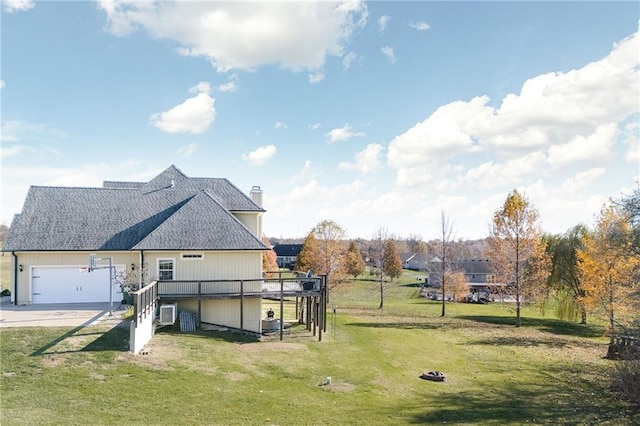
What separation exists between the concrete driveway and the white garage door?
59 centimetres

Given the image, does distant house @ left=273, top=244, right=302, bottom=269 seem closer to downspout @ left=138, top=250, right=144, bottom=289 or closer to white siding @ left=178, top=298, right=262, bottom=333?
white siding @ left=178, top=298, right=262, bottom=333

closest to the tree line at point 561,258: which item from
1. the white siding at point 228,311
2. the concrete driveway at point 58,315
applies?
the white siding at point 228,311

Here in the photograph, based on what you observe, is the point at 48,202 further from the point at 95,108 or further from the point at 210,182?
the point at 210,182

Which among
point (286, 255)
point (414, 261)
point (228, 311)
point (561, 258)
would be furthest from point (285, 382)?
point (414, 261)

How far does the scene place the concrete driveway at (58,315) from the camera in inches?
626

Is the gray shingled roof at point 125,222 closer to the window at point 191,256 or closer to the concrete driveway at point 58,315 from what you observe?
the window at point 191,256

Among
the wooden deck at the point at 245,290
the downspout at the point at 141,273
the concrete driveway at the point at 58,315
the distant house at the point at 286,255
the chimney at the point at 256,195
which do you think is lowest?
the distant house at the point at 286,255

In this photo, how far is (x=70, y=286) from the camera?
67.9 ft

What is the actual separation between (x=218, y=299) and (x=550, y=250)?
27.9 meters

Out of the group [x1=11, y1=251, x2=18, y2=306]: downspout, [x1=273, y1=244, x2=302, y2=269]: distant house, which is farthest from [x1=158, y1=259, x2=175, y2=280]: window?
[x1=273, y1=244, x2=302, y2=269]: distant house

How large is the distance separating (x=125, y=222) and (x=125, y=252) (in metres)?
2.28

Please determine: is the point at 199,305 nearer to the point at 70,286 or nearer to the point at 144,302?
the point at 144,302

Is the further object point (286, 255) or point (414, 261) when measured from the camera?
point (414, 261)

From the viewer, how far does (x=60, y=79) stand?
67.2 feet
